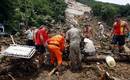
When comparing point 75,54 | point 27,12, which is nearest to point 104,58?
point 75,54

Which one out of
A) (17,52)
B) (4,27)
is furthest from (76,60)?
(4,27)

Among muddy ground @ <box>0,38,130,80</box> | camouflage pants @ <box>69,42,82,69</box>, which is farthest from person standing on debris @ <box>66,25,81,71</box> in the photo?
muddy ground @ <box>0,38,130,80</box>

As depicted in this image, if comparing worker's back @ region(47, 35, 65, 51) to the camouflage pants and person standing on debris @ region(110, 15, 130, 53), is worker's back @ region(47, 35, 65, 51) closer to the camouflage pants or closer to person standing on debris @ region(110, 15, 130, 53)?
the camouflage pants

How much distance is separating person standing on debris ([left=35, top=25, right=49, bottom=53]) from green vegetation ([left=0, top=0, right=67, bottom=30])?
6.72 m

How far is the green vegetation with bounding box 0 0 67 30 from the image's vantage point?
20047 millimetres

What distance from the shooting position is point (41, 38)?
43.6ft

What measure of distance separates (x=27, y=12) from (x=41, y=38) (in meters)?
11.0

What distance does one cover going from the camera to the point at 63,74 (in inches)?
481

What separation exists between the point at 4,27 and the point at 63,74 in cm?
861

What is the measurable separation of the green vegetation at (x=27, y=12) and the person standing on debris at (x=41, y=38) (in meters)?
6.72

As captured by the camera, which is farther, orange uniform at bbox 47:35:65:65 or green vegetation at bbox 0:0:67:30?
green vegetation at bbox 0:0:67:30

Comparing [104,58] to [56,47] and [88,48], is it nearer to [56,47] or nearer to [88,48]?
[88,48]

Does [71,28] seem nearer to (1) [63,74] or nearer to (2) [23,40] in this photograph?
(1) [63,74]

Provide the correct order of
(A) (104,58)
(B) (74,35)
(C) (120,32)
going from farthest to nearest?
1. (C) (120,32)
2. (A) (104,58)
3. (B) (74,35)
